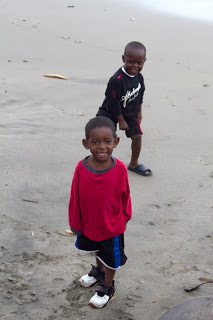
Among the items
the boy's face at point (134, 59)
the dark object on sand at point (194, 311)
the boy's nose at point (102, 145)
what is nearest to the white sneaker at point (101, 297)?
the dark object on sand at point (194, 311)

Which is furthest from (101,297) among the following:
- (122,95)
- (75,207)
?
(122,95)

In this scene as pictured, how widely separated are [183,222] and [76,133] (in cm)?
197

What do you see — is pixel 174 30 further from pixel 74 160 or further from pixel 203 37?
pixel 74 160

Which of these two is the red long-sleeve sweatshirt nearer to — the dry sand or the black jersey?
the dry sand

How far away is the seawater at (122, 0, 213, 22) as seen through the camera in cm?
1120

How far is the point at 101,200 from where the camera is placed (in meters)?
2.49

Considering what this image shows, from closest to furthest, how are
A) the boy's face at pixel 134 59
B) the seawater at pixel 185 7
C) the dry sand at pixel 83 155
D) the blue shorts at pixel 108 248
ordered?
the blue shorts at pixel 108 248 < the dry sand at pixel 83 155 < the boy's face at pixel 134 59 < the seawater at pixel 185 7

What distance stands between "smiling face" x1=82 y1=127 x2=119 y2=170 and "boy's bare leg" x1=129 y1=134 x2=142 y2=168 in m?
1.91

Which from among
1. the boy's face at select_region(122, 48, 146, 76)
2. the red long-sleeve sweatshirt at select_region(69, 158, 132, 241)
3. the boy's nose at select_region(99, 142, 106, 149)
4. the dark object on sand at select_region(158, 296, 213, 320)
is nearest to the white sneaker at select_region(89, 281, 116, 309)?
the red long-sleeve sweatshirt at select_region(69, 158, 132, 241)

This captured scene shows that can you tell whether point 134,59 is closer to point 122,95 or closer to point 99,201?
point 122,95

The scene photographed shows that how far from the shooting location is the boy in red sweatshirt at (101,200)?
8.14 ft

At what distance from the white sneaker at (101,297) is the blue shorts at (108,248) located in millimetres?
145

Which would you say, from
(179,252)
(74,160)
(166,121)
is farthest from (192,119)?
(179,252)

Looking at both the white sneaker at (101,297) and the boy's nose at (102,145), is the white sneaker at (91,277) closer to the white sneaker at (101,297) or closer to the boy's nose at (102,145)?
the white sneaker at (101,297)
